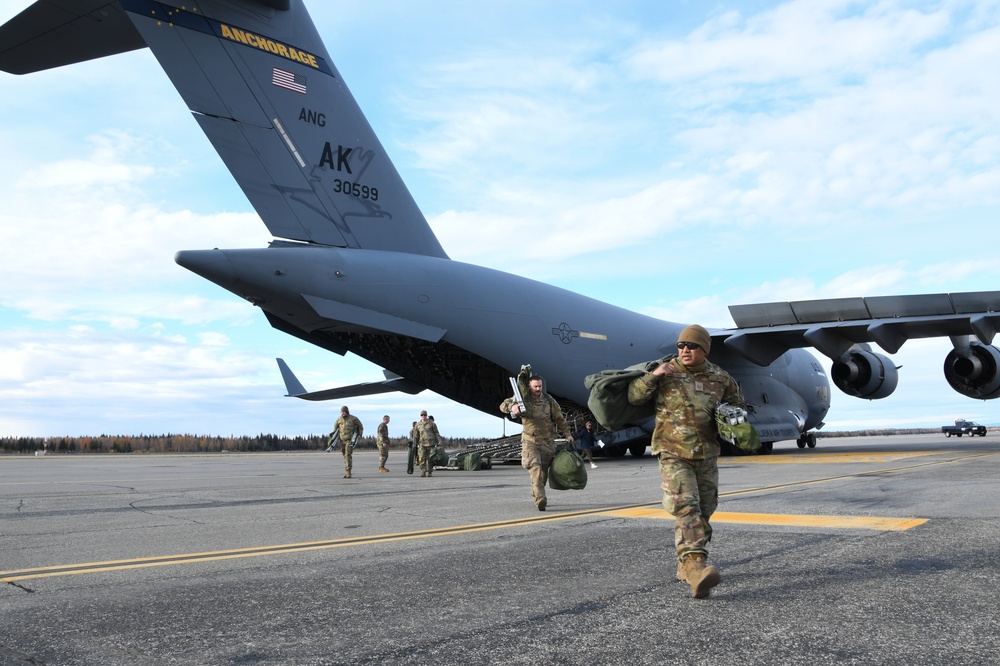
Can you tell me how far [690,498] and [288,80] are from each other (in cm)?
1293

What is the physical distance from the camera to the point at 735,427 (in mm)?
4531

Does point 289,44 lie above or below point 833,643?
above

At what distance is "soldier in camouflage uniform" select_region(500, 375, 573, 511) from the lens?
889cm

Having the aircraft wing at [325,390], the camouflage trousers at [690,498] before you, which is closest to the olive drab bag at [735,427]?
the camouflage trousers at [690,498]

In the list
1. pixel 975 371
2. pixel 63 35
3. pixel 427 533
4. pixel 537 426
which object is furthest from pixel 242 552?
pixel 975 371

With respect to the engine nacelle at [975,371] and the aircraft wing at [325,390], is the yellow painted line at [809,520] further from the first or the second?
the aircraft wing at [325,390]

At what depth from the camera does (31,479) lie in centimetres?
1505

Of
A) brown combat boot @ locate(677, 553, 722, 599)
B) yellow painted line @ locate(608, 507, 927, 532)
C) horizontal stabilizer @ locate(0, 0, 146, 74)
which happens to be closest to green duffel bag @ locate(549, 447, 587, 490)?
yellow painted line @ locate(608, 507, 927, 532)

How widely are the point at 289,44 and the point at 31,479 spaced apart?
981 cm

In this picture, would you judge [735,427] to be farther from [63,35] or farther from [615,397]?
[63,35]

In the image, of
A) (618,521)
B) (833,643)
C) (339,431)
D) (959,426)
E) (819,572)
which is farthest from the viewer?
(959,426)

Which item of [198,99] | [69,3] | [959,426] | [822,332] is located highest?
[69,3]

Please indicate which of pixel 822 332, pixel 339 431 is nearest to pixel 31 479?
pixel 339 431

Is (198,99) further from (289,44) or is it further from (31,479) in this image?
(31,479)
